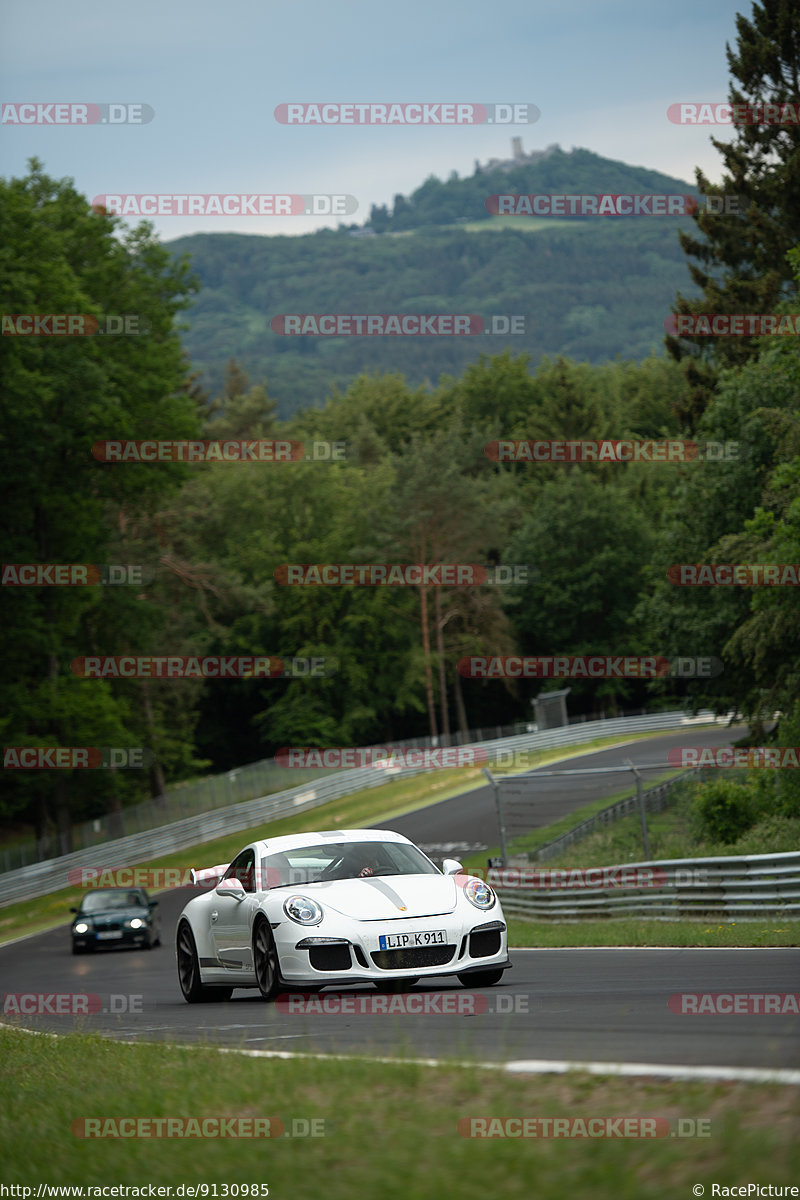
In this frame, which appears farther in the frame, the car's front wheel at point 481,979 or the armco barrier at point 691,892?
the armco barrier at point 691,892

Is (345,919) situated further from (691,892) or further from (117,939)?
(117,939)

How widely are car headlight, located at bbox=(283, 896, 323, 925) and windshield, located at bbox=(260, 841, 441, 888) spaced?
1.67 feet

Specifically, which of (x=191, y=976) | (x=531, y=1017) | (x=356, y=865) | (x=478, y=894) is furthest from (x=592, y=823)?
(x=531, y=1017)

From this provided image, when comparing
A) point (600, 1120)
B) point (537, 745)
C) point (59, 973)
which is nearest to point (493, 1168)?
point (600, 1120)

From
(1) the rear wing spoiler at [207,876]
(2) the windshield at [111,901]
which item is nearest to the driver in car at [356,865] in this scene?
(1) the rear wing spoiler at [207,876]

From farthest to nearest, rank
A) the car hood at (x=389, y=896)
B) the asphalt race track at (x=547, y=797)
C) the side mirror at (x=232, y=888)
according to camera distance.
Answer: the asphalt race track at (x=547, y=797) < the side mirror at (x=232, y=888) < the car hood at (x=389, y=896)

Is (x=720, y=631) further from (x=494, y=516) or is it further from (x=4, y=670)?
(x=494, y=516)

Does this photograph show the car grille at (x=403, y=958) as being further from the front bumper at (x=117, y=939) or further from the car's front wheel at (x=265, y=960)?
the front bumper at (x=117, y=939)

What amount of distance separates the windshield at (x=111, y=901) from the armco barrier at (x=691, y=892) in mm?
9777

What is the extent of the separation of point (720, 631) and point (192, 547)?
126 feet

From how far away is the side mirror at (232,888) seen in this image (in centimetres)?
1227

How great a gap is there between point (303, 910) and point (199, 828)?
134 ft

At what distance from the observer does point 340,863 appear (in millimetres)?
12266

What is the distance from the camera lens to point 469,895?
11586 mm
